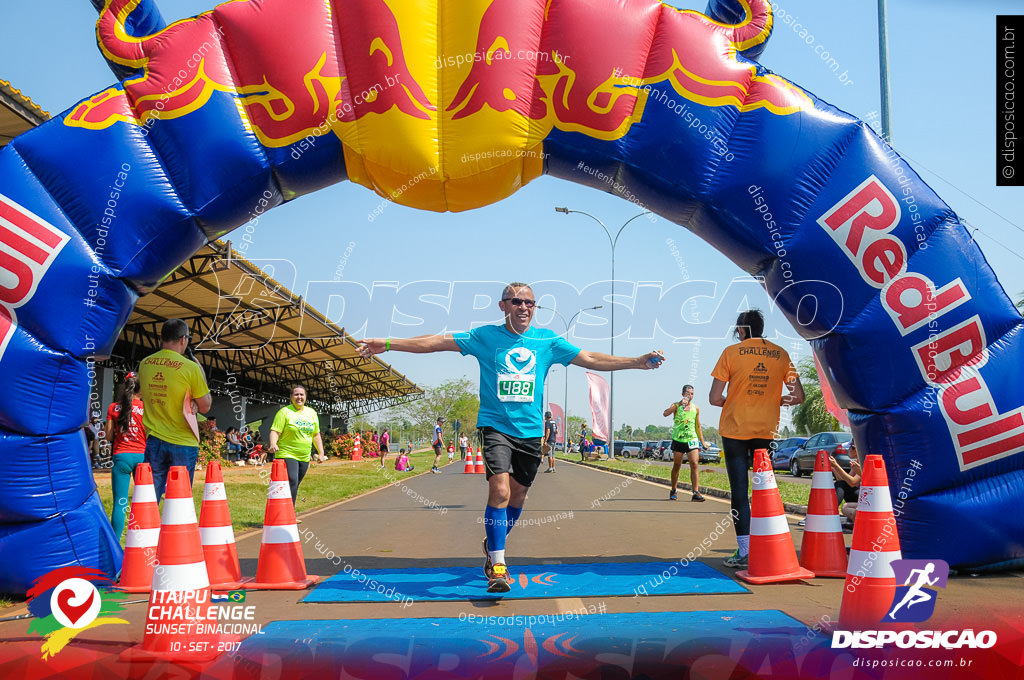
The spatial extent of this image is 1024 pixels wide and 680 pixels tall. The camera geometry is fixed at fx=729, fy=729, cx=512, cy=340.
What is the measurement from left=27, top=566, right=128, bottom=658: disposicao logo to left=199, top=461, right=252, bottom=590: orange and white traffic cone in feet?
1.90

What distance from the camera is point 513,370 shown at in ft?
16.8

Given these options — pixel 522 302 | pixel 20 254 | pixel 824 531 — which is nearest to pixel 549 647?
pixel 522 302

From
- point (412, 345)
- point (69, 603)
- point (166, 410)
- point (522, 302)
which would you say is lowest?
point (69, 603)

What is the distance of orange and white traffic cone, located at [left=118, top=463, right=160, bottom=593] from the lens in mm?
4898

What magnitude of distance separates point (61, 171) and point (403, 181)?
2.47m

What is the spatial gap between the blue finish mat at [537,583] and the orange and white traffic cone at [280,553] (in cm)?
20

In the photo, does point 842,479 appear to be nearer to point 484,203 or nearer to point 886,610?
point 886,610

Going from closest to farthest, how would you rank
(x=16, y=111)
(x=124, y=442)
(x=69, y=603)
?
1. (x=69, y=603)
2. (x=124, y=442)
3. (x=16, y=111)

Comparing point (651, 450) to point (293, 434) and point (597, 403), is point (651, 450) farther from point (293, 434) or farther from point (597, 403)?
point (293, 434)

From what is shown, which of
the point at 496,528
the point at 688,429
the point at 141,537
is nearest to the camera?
the point at 496,528

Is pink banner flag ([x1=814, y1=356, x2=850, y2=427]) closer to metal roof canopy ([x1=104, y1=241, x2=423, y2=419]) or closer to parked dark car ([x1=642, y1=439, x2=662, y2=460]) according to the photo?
metal roof canopy ([x1=104, y1=241, x2=423, y2=419])

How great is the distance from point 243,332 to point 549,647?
2587 centimetres

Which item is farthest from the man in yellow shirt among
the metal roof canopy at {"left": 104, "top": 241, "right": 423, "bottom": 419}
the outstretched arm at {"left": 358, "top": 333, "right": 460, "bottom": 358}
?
the metal roof canopy at {"left": 104, "top": 241, "right": 423, "bottom": 419}

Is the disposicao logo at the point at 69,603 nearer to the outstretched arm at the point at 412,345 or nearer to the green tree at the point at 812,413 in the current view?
the outstretched arm at the point at 412,345
